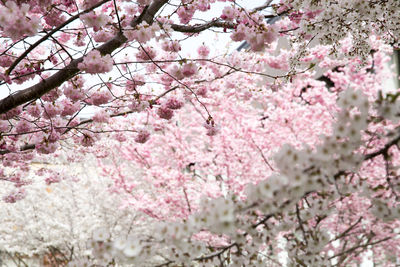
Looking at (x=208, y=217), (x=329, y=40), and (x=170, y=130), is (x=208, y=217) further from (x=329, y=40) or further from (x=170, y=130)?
(x=170, y=130)

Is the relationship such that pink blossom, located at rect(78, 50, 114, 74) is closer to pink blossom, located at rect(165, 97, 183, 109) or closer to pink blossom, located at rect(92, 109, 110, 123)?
pink blossom, located at rect(165, 97, 183, 109)

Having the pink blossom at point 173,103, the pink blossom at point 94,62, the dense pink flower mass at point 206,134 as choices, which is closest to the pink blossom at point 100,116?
the dense pink flower mass at point 206,134

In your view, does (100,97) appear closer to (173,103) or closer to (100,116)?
(100,116)

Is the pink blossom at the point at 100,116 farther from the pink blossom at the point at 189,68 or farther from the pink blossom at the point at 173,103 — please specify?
the pink blossom at the point at 189,68

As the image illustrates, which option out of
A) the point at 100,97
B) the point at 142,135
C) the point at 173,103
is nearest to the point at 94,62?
the point at 100,97

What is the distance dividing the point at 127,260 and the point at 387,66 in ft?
25.8

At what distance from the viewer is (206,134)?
15.4ft

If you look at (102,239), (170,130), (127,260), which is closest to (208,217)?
(127,260)

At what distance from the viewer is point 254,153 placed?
8.09 m

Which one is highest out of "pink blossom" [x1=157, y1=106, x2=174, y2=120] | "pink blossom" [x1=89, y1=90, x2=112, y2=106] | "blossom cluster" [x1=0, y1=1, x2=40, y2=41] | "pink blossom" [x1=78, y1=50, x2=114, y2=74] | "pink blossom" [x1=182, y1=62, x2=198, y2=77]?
→ "pink blossom" [x1=157, y1=106, x2=174, y2=120]

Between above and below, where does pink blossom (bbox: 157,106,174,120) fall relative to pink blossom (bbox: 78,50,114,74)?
above

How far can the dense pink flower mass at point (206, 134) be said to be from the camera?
4.58ft

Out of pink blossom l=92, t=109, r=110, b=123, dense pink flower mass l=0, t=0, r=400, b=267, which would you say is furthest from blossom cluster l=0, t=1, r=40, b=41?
pink blossom l=92, t=109, r=110, b=123

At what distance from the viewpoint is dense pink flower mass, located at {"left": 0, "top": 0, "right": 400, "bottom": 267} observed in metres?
1.39
